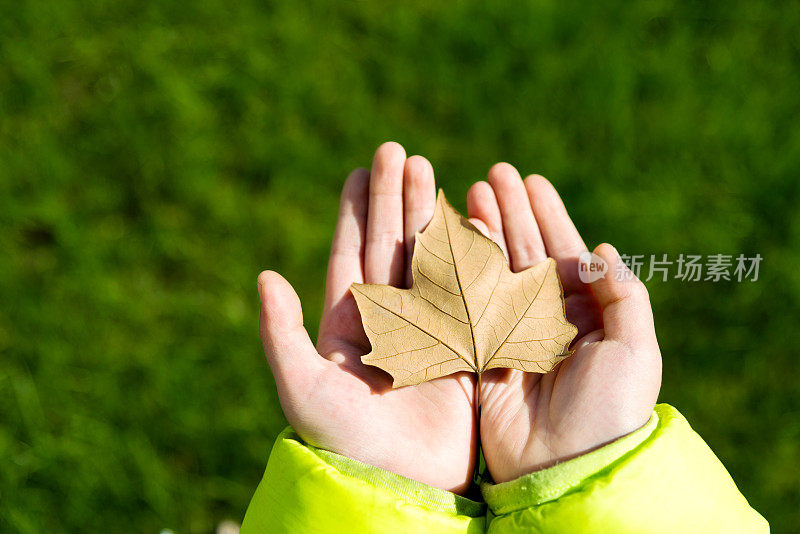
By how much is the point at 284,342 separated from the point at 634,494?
699mm

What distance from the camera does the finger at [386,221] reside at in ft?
5.36

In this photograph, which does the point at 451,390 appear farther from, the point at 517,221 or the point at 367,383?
the point at 517,221

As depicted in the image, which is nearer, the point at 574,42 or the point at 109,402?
the point at 109,402

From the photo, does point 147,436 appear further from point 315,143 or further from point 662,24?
point 662,24

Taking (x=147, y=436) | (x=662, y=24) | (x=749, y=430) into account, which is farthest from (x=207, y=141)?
(x=749, y=430)

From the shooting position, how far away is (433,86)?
2680mm

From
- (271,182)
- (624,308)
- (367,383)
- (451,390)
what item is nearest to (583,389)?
(624,308)

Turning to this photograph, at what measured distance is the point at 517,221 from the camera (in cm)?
174

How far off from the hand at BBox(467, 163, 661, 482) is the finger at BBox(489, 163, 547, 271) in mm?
98

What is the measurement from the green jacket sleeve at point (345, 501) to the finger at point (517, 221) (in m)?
0.66

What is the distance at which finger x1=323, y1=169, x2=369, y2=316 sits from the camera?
1612mm

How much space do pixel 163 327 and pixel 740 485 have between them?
195 cm

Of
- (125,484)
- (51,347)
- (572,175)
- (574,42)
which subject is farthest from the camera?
(574,42)

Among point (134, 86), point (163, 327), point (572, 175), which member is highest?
point (134, 86)
